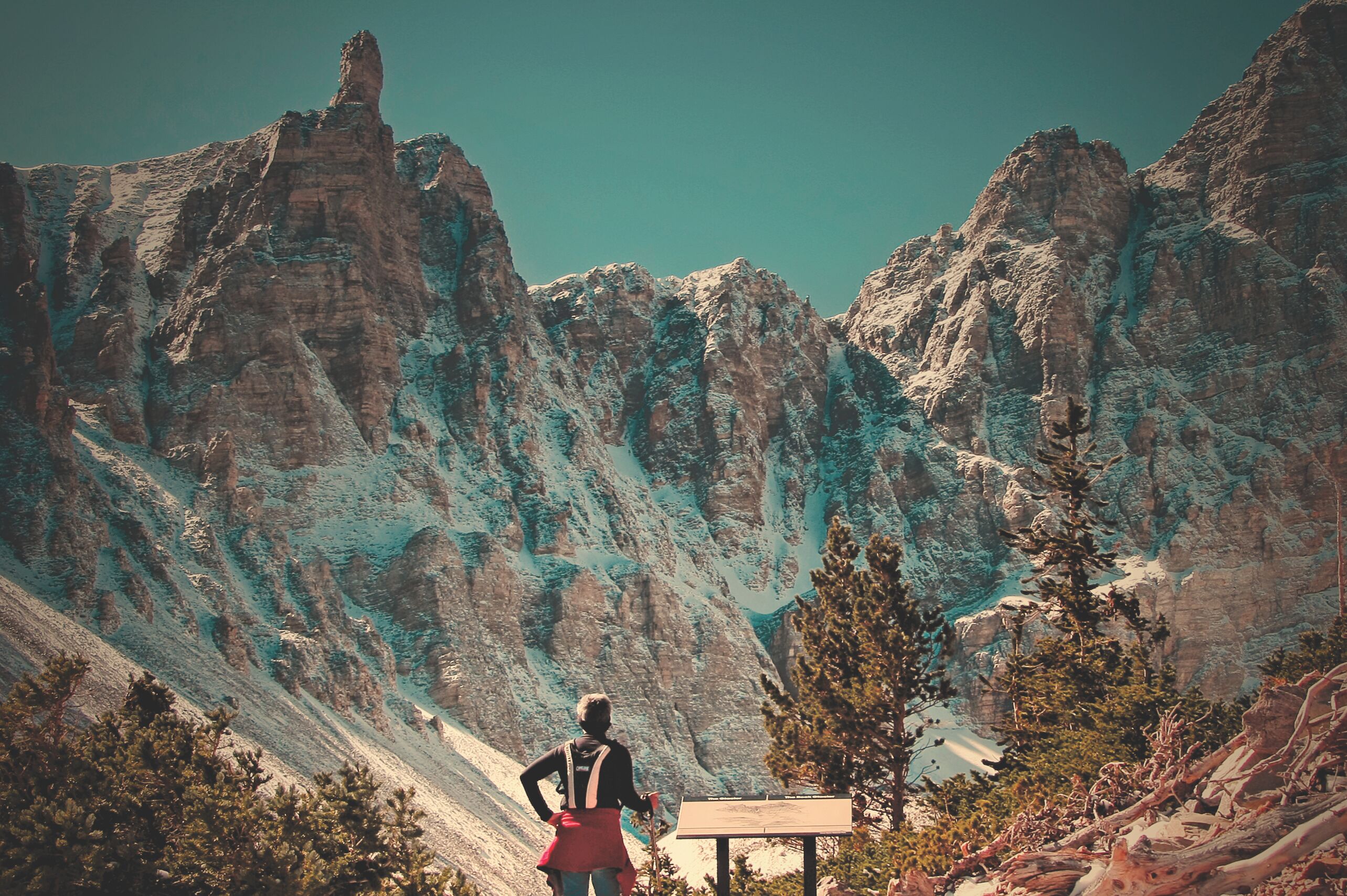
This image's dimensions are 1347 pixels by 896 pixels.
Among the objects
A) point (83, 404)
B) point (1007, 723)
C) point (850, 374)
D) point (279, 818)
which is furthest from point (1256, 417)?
point (279, 818)

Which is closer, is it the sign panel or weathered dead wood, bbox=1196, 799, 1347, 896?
weathered dead wood, bbox=1196, 799, 1347, 896

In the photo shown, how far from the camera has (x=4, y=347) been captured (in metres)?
76.2

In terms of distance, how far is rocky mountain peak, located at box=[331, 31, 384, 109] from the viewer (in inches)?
4724

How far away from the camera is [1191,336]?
412 ft

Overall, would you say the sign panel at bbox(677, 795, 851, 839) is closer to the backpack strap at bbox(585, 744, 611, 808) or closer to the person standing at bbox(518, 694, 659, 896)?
the person standing at bbox(518, 694, 659, 896)

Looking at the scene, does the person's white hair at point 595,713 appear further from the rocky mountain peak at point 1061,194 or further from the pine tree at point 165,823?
the rocky mountain peak at point 1061,194

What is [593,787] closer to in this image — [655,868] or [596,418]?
[655,868]

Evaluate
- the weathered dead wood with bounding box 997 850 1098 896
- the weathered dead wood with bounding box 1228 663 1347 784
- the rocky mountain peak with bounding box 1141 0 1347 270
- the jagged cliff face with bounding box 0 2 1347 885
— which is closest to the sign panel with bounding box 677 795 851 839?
the weathered dead wood with bounding box 997 850 1098 896

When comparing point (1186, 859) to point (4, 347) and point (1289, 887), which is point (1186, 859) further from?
point (4, 347)

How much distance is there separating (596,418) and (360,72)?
4526 cm

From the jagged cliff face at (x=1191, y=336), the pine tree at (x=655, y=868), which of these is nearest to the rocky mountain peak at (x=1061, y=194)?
the jagged cliff face at (x=1191, y=336)

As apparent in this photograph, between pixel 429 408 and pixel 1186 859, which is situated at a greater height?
pixel 429 408

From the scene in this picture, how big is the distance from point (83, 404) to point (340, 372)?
70.8 ft

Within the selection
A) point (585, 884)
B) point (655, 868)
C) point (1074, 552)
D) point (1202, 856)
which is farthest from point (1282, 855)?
point (1074, 552)
